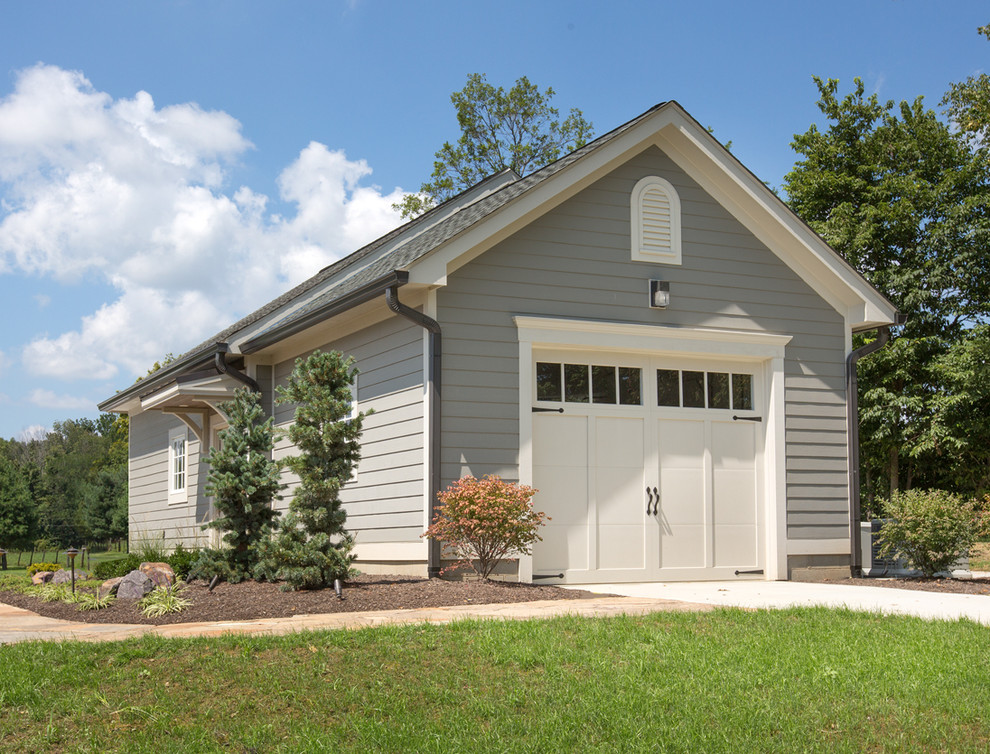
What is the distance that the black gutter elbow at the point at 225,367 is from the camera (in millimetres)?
12625

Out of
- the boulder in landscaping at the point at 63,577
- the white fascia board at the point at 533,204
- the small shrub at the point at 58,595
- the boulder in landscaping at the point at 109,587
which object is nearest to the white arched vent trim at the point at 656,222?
the white fascia board at the point at 533,204

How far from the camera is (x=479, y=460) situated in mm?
9906

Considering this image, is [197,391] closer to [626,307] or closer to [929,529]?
[626,307]

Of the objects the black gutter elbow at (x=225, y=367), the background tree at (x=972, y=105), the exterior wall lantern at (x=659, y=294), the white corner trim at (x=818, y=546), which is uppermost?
the background tree at (x=972, y=105)

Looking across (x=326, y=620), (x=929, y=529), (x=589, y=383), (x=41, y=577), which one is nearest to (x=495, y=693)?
(x=326, y=620)

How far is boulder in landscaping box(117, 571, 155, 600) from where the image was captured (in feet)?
29.0

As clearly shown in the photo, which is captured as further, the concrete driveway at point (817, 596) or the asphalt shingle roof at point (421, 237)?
the asphalt shingle roof at point (421, 237)

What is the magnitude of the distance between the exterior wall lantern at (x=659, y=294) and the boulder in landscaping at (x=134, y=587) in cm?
599

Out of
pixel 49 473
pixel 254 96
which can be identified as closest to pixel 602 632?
pixel 254 96

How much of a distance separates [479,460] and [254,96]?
25.6 feet

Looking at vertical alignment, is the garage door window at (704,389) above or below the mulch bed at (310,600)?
above

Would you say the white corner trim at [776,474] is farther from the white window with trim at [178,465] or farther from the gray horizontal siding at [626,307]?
the white window with trim at [178,465]

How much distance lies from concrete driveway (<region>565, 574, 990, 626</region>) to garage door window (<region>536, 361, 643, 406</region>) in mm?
2016

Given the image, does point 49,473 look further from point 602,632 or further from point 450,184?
point 602,632
